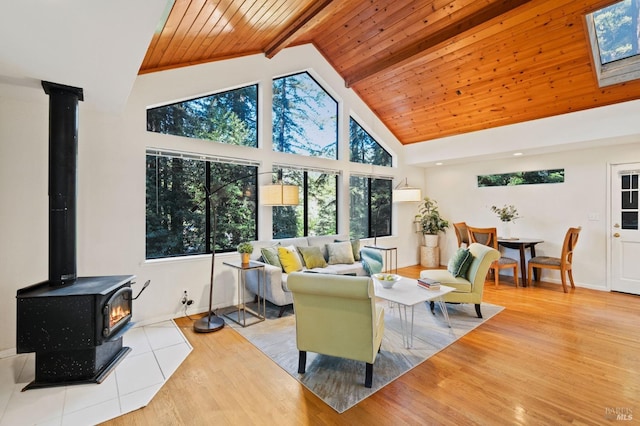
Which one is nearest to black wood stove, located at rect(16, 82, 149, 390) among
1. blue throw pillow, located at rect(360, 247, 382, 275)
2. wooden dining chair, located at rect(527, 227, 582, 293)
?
blue throw pillow, located at rect(360, 247, 382, 275)

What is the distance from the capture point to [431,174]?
7.14 meters

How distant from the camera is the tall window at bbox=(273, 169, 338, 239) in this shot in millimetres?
4812

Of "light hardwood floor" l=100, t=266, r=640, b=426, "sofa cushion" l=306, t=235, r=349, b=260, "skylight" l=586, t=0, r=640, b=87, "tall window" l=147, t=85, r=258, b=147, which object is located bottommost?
"light hardwood floor" l=100, t=266, r=640, b=426

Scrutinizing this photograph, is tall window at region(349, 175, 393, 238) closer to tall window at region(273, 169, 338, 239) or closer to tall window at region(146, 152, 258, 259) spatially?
tall window at region(273, 169, 338, 239)

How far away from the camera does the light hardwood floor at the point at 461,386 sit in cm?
191

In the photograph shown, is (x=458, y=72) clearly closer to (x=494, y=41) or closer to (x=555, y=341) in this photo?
(x=494, y=41)

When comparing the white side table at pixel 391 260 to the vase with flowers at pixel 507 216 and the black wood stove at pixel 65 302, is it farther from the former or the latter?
the black wood stove at pixel 65 302

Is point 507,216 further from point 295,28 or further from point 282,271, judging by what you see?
point 295,28

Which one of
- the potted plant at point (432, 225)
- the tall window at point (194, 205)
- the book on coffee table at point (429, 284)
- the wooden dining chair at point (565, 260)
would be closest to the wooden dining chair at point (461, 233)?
the potted plant at point (432, 225)

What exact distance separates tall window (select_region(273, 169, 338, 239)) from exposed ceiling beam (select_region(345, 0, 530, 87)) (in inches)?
75.6

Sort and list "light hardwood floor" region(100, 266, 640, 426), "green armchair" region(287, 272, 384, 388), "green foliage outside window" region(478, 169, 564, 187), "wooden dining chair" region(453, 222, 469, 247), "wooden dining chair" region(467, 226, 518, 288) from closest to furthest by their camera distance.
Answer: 1. "light hardwood floor" region(100, 266, 640, 426)
2. "green armchair" region(287, 272, 384, 388)
3. "wooden dining chair" region(467, 226, 518, 288)
4. "green foliage outside window" region(478, 169, 564, 187)
5. "wooden dining chair" region(453, 222, 469, 247)

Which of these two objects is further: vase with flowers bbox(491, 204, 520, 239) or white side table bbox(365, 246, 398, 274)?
white side table bbox(365, 246, 398, 274)

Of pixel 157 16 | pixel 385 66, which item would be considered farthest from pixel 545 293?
pixel 157 16

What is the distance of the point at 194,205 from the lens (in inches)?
154
